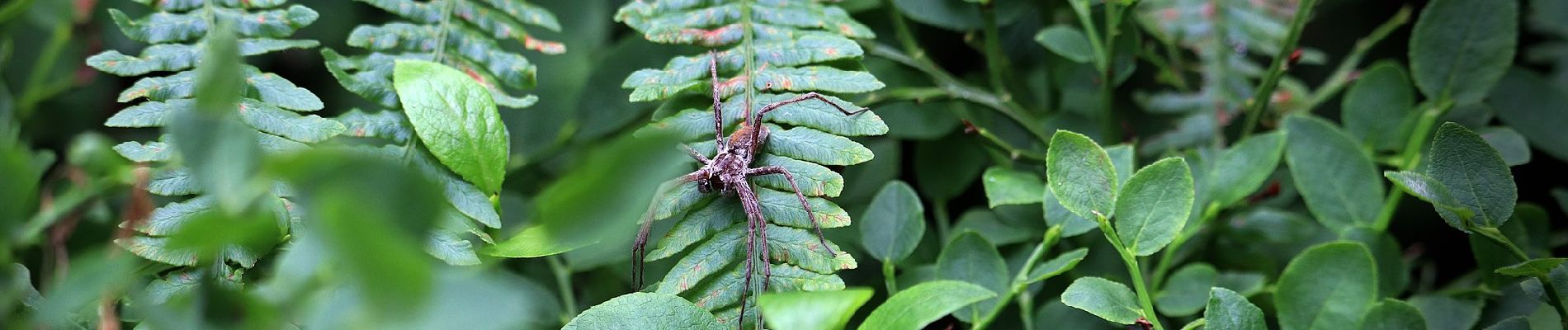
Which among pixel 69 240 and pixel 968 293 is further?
pixel 69 240

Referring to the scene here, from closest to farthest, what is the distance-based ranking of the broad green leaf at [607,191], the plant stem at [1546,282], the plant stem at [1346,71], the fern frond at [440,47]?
the broad green leaf at [607,191]
the plant stem at [1546,282]
the fern frond at [440,47]
the plant stem at [1346,71]

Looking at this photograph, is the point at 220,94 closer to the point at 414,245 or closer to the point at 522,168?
the point at 414,245

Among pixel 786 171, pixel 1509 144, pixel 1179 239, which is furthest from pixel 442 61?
pixel 1509 144

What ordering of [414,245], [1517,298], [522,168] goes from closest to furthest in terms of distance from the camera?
1. [414,245]
2. [1517,298]
3. [522,168]

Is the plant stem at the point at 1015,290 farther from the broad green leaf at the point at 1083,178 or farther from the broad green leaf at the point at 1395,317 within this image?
the broad green leaf at the point at 1395,317

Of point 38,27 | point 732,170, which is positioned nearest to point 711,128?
point 732,170

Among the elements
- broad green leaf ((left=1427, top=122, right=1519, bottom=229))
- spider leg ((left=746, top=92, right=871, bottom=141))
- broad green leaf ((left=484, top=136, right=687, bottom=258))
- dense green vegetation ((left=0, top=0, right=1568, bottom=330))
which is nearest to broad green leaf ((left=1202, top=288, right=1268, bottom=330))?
dense green vegetation ((left=0, top=0, right=1568, bottom=330))

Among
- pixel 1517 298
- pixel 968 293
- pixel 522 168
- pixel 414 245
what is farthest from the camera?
pixel 522 168

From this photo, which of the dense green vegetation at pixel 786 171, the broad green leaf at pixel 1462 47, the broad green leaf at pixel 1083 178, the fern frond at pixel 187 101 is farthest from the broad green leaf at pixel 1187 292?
the fern frond at pixel 187 101

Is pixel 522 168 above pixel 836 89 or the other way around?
the other way around
